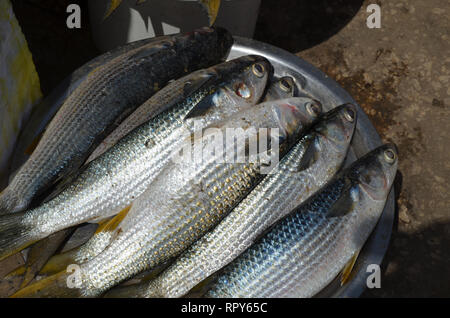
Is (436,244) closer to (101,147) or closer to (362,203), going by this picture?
(362,203)

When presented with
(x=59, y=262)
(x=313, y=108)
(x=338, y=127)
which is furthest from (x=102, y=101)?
(x=338, y=127)

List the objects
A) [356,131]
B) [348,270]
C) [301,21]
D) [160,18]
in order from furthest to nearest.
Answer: [301,21], [160,18], [356,131], [348,270]

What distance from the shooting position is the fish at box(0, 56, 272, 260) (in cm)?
240

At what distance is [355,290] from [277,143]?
940 millimetres

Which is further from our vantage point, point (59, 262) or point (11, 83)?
point (11, 83)

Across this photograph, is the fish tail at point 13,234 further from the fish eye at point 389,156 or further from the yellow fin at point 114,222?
the fish eye at point 389,156

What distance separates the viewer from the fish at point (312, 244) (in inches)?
90.2

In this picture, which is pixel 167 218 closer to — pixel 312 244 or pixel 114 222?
pixel 114 222

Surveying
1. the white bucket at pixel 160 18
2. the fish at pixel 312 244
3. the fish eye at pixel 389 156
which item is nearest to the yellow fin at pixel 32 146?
the white bucket at pixel 160 18

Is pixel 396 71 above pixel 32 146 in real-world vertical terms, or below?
above

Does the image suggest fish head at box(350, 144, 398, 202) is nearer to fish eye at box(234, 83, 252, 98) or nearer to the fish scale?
the fish scale

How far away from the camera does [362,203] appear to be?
8.42 feet

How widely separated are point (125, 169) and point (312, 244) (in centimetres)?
114

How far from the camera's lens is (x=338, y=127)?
9.19 ft
